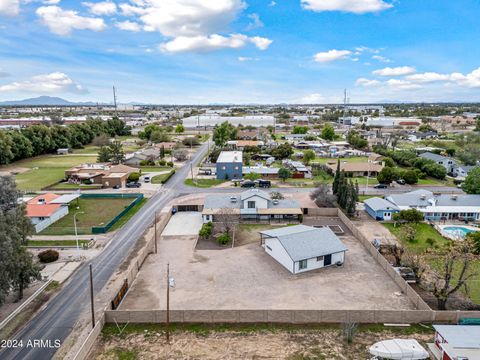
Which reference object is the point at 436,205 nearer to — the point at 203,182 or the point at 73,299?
the point at 203,182

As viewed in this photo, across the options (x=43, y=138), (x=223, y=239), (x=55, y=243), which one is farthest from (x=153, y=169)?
(x=223, y=239)

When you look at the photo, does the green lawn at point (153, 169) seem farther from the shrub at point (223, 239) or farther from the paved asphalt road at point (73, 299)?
the shrub at point (223, 239)

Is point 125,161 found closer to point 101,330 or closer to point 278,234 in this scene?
point 278,234

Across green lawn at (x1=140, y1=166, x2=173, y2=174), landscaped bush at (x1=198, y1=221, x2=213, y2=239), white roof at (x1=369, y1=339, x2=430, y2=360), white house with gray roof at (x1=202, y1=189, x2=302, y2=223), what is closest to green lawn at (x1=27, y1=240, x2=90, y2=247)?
landscaped bush at (x1=198, y1=221, x2=213, y2=239)

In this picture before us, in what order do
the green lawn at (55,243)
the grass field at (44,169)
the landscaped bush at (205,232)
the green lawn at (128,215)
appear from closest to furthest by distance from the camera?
the green lawn at (55,243)
the landscaped bush at (205,232)
the green lawn at (128,215)
the grass field at (44,169)

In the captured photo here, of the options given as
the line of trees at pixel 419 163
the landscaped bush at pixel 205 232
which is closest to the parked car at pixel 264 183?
the landscaped bush at pixel 205 232

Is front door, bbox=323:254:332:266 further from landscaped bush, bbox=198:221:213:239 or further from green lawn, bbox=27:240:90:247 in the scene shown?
green lawn, bbox=27:240:90:247
